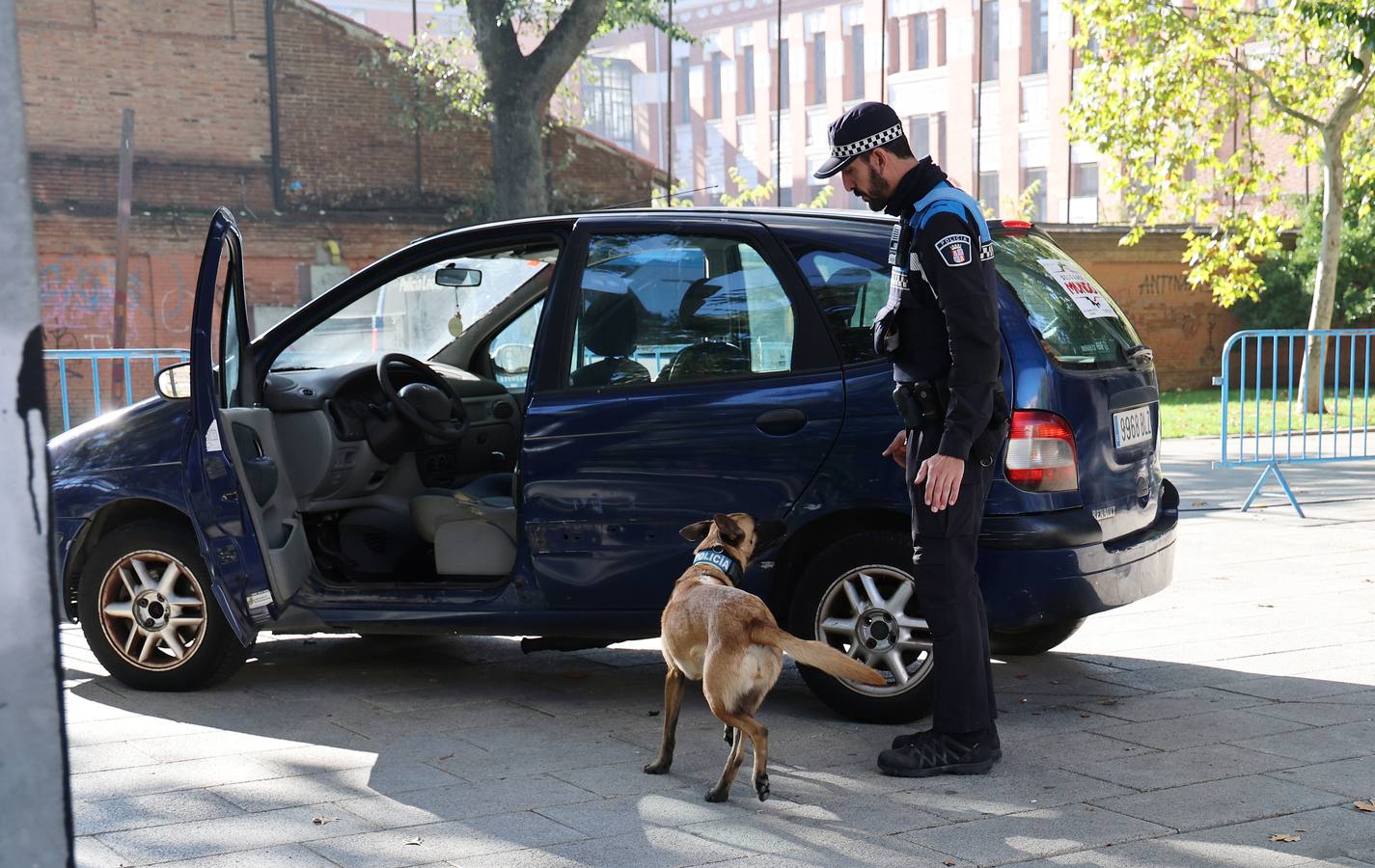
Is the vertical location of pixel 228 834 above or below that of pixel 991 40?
below

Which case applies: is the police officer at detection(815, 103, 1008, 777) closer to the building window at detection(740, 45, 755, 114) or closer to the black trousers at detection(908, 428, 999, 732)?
the black trousers at detection(908, 428, 999, 732)

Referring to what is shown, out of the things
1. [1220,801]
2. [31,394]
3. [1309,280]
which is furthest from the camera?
[1309,280]

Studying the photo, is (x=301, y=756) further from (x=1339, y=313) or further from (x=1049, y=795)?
(x=1339, y=313)

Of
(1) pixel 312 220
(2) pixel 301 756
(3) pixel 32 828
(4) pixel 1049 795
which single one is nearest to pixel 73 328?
(1) pixel 312 220

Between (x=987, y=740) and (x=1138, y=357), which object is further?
(x=1138, y=357)

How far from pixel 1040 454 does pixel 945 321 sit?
72 centimetres

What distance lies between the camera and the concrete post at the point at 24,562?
1647 mm

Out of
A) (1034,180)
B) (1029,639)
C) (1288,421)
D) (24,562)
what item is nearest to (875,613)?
(1029,639)

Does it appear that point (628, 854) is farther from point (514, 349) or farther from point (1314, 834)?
point (514, 349)

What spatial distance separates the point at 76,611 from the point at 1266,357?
22.9m

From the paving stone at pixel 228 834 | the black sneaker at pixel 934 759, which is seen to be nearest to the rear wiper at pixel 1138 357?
the black sneaker at pixel 934 759

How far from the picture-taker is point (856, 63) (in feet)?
175

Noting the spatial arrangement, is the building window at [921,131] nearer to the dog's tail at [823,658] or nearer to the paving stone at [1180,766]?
the paving stone at [1180,766]

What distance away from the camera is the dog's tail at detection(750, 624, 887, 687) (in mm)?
4312
